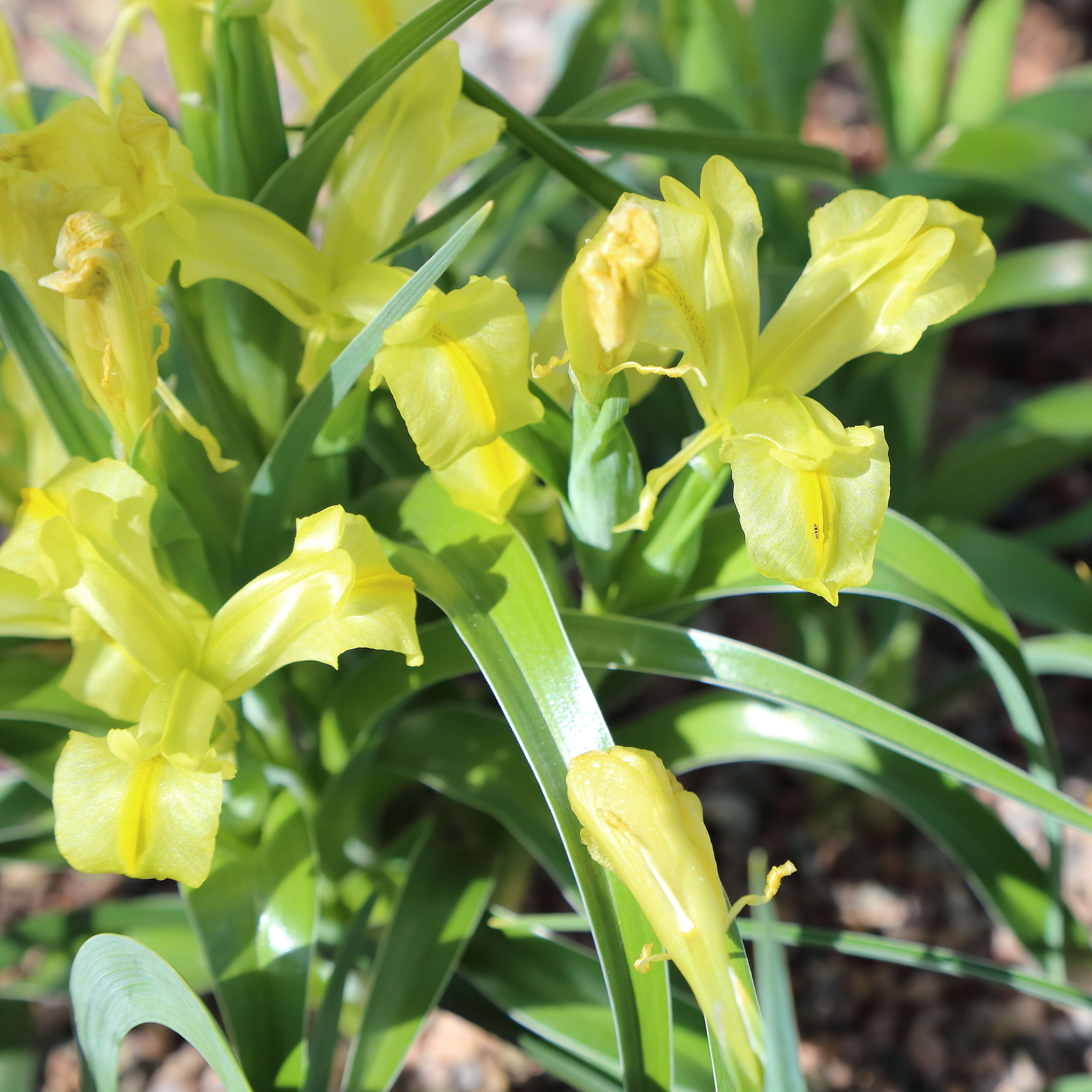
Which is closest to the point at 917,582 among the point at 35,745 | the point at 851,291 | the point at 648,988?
the point at 851,291

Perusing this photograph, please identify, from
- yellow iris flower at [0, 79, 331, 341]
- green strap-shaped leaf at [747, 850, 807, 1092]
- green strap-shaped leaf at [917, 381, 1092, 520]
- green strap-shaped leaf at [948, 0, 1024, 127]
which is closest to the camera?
green strap-shaped leaf at [747, 850, 807, 1092]

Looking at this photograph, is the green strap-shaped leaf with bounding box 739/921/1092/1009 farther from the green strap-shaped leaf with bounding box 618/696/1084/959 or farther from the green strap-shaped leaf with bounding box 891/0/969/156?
the green strap-shaped leaf with bounding box 891/0/969/156

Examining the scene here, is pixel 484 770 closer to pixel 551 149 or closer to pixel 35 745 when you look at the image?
pixel 35 745

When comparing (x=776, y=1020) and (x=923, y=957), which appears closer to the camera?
(x=776, y=1020)

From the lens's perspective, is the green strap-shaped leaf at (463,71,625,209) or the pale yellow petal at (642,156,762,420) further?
the green strap-shaped leaf at (463,71,625,209)

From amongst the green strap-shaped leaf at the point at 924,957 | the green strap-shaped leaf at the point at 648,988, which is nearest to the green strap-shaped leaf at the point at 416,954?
the green strap-shaped leaf at the point at 924,957

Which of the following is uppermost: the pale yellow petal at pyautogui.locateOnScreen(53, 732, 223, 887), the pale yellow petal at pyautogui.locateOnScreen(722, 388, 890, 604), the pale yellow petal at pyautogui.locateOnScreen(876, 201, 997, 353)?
the pale yellow petal at pyautogui.locateOnScreen(876, 201, 997, 353)

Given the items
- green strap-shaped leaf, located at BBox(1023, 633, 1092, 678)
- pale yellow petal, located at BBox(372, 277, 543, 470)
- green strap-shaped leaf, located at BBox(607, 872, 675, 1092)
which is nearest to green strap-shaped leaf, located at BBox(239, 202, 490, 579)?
pale yellow petal, located at BBox(372, 277, 543, 470)
